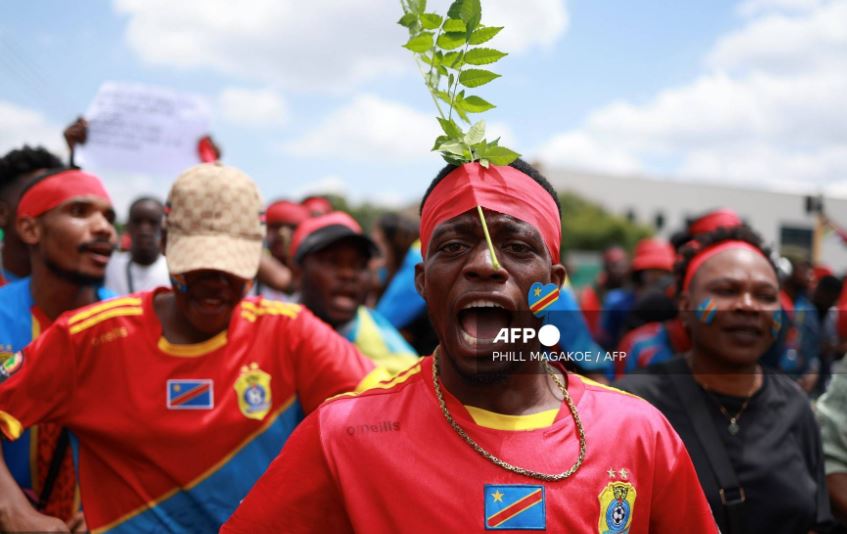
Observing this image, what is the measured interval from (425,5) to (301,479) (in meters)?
1.30

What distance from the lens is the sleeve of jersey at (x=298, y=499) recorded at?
197 centimetres

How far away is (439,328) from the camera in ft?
6.56

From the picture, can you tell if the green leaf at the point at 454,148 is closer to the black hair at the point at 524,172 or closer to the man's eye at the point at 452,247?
the black hair at the point at 524,172

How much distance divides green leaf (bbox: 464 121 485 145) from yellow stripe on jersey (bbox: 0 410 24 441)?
1858 mm

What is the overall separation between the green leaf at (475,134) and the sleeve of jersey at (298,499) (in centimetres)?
87

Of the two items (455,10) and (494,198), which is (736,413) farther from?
(455,10)

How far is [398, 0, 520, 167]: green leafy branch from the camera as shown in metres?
1.99

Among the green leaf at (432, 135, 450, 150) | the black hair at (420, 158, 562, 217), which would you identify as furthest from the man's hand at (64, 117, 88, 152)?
the green leaf at (432, 135, 450, 150)


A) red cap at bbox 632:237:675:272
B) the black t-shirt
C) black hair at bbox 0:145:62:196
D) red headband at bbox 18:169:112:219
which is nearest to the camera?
the black t-shirt

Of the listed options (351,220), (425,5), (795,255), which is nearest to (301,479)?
(425,5)

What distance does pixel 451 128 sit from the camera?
2.01 metres

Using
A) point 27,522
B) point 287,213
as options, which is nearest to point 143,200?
point 287,213

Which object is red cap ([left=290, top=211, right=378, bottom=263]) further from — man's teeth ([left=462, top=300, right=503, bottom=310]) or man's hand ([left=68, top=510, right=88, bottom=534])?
man's teeth ([left=462, top=300, right=503, bottom=310])

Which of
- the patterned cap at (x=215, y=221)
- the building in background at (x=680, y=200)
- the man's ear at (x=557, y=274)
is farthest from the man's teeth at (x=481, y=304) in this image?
the building in background at (x=680, y=200)
